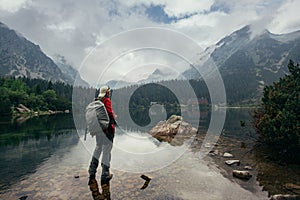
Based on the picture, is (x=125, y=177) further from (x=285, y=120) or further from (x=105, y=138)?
(x=285, y=120)

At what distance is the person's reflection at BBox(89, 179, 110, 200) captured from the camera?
24.1 ft

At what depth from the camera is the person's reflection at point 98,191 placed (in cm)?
734

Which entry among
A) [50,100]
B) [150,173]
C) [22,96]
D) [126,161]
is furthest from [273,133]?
[50,100]

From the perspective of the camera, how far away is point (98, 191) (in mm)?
7852

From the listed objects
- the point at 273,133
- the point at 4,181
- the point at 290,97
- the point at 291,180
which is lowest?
the point at 4,181

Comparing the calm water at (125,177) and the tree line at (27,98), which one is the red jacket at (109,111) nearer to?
the calm water at (125,177)

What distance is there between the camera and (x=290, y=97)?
41.0 feet

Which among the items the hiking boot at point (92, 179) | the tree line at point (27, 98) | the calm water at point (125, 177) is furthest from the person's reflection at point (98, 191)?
the tree line at point (27, 98)

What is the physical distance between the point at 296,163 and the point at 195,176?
238 inches

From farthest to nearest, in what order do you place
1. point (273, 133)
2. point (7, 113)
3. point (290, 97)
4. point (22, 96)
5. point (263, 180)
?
point (22, 96) < point (7, 113) < point (273, 133) < point (290, 97) < point (263, 180)

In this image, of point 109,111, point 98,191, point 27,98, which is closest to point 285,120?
point 109,111

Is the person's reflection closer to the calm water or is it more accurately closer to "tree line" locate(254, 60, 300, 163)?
the calm water

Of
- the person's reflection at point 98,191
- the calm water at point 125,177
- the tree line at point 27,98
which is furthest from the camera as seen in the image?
the tree line at point 27,98

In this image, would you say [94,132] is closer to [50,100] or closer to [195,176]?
[195,176]
